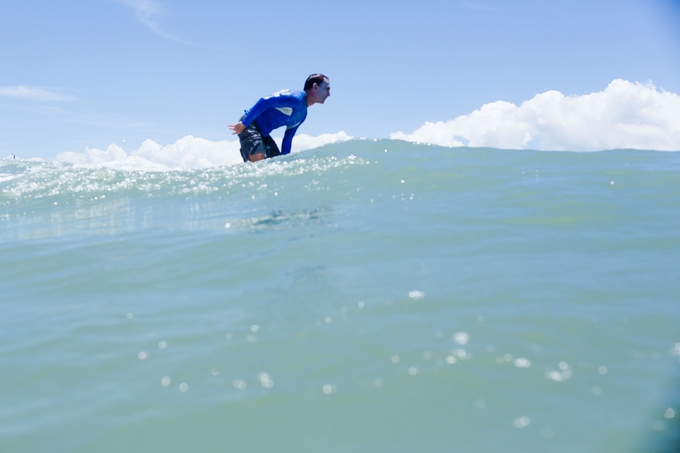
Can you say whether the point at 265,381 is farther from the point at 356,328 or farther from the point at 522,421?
the point at 522,421

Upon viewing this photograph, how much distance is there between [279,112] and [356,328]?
783 cm

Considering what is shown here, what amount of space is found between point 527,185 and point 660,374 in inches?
209

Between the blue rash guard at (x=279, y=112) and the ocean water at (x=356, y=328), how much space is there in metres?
3.63

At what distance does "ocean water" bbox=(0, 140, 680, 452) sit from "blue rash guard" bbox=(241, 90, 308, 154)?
3635 millimetres

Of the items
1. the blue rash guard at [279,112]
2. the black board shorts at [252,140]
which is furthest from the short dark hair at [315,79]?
the black board shorts at [252,140]

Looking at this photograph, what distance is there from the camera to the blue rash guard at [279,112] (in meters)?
10.1

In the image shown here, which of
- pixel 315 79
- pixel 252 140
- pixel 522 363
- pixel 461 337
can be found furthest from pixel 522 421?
pixel 252 140

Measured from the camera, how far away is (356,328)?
120 inches

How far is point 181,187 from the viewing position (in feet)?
31.8

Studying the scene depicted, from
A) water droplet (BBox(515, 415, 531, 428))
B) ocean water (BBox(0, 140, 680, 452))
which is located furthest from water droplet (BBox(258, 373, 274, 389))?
water droplet (BBox(515, 415, 531, 428))

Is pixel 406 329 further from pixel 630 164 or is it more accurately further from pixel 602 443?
pixel 630 164

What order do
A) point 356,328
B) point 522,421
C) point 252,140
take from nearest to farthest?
point 522,421 → point 356,328 → point 252,140

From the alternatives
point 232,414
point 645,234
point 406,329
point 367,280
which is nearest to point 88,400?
point 232,414

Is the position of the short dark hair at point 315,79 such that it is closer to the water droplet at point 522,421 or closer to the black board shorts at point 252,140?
the black board shorts at point 252,140
